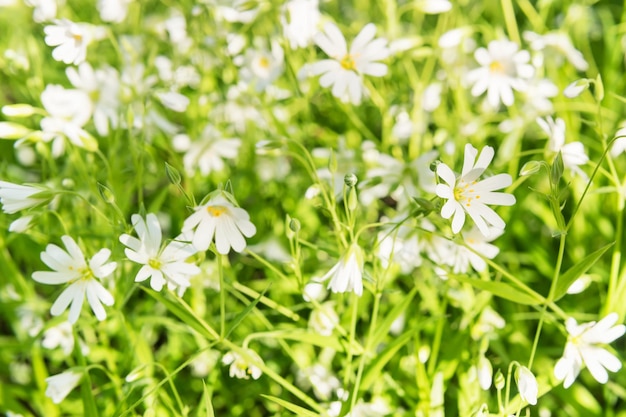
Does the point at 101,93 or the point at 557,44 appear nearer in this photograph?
the point at 557,44

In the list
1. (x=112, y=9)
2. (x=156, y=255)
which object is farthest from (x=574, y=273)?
(x=112, y=9)

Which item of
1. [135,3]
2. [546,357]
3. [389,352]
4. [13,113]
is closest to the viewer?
[389,352]

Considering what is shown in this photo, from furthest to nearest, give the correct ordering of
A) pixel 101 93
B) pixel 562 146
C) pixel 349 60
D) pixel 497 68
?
pixel 101 93
pixel 497 68
pixel 349 60
pixel 562 146

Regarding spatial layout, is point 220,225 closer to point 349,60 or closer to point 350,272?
point 350,272

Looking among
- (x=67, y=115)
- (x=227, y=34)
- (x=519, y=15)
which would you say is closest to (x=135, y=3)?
(x=227, y=34)

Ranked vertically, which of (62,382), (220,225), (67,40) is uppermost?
(67,40)

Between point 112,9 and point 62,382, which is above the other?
point 112,9

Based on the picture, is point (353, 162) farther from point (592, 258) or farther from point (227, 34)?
point (592, 258)
